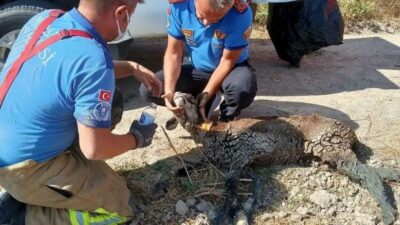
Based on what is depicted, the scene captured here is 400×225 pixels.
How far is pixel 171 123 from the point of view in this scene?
378 centimetres

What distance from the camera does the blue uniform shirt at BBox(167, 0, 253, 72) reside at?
3582mm

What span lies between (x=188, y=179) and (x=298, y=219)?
76 centimetres

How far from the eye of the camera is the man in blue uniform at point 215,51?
3582 millimetres

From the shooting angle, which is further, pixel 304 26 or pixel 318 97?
pixel 304 26

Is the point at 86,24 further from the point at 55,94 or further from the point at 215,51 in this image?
the point at 215,51

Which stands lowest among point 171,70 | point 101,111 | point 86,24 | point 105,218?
point 105,218

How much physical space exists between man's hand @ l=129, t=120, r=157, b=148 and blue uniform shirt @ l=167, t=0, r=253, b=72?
1065 mm

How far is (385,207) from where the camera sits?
3.11 metres

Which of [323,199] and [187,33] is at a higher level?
[187,33]

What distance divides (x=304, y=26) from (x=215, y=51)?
1865 millimetres

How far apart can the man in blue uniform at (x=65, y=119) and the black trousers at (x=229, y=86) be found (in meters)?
0.88

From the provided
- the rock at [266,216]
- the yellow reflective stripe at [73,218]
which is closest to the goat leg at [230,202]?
the rock at [266,216]

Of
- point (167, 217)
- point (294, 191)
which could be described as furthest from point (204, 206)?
point (294, 191)

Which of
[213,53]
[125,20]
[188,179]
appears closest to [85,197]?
[188,179]
